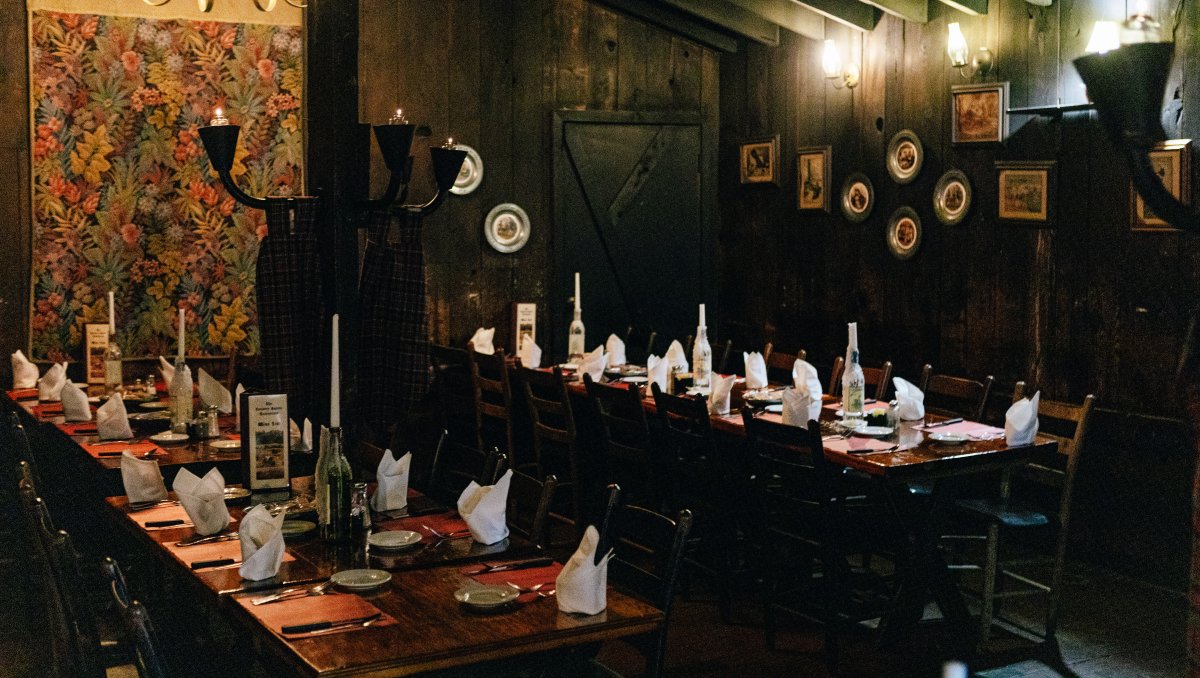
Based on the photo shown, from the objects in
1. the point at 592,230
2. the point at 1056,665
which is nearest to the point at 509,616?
the point at 1056,665

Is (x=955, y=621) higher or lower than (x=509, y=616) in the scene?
lower

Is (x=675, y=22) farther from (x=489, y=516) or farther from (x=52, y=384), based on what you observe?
(x=489, y=516)

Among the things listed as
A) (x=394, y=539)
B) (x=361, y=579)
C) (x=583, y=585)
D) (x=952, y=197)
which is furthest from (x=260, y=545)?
(x=952, y=197)

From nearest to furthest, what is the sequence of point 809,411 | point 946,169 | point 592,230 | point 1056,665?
point 1056,665
point 809,411
point 946,169
point 592,230

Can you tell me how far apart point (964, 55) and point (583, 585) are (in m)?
4.34

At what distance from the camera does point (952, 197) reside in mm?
6172

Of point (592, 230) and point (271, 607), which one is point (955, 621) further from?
point (592, 230)

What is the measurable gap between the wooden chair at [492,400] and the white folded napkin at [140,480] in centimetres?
219

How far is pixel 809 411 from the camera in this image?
4.77 m

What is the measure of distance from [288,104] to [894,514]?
156 inches

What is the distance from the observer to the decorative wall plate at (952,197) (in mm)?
6082

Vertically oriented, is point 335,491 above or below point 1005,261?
below

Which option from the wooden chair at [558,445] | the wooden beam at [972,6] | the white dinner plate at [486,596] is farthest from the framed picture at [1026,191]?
the white dinner plate at [486,596]

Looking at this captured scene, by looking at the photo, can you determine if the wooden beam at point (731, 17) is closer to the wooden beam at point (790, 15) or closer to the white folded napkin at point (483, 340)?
the wooden beam at point (790, 15)
